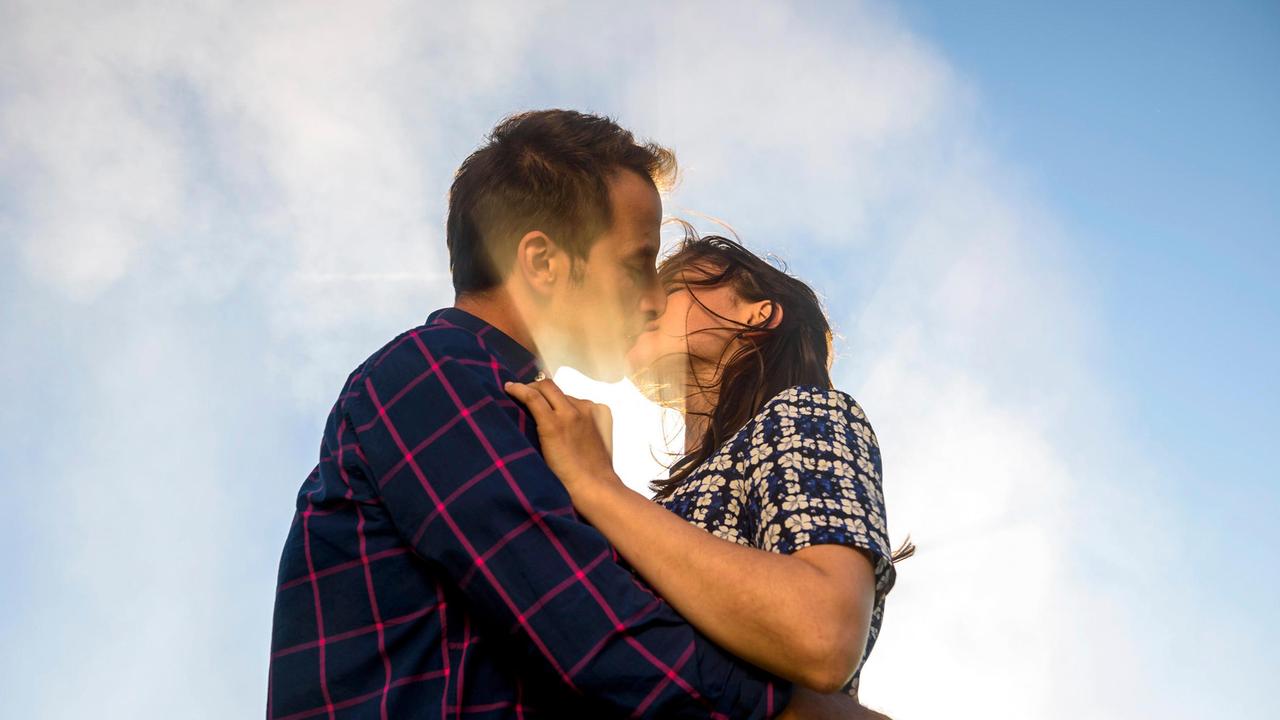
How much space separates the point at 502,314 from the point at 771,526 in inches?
35.2

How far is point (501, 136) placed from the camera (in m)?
3.11

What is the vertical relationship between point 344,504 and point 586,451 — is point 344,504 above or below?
below

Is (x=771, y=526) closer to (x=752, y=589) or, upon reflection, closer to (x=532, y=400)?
(x=752, y=589)

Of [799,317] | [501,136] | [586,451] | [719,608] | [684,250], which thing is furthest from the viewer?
[684,250]

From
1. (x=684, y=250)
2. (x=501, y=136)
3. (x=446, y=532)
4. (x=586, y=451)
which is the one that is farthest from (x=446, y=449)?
(x=684, y=250)

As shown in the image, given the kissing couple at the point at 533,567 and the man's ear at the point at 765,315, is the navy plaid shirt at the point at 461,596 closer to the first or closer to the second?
the kissing couple at the point at 533,567

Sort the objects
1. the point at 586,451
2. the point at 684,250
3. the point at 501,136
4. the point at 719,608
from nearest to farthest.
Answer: the point at 719,608, the point at 586,451, the point at 501,136, the point at 684,250

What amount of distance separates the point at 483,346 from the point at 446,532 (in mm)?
483

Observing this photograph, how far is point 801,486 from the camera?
93.2 inches

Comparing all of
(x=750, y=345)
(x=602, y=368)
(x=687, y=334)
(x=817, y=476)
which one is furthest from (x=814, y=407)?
(x=687, y=334)

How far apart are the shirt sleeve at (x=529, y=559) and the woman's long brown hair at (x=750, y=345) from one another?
1172 millimetres

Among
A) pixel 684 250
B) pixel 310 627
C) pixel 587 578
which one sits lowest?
pixel 310 627

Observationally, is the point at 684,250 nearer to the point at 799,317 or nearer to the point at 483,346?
the point at 799,317

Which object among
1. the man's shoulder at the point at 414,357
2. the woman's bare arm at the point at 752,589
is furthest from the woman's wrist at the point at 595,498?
the man's shoulder at the point at 414,357
